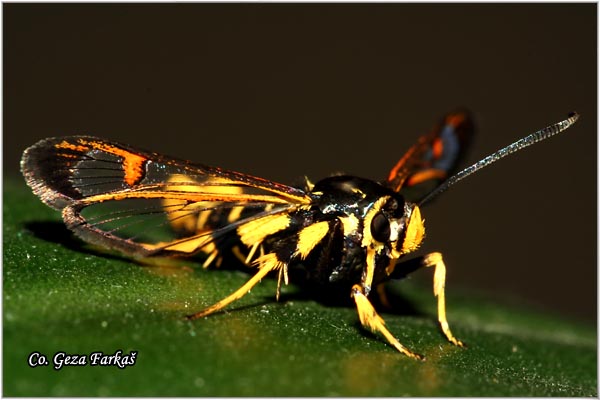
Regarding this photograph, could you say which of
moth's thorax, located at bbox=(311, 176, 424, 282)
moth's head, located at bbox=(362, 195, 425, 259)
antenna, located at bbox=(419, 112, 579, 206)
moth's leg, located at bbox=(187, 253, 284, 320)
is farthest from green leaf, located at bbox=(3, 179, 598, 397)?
antenna, located at bbox=(419, 112, 579, 206)

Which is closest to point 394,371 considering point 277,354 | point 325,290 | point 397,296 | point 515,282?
point 277,354

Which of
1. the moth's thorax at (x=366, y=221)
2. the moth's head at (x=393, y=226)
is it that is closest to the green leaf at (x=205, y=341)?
the moth's thorax at (x=366, y=221)

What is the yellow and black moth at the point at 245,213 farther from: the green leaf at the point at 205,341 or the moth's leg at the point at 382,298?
the moth's leg at the point at 382,298

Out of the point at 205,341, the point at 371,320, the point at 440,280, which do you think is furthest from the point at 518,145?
the point at 205,341

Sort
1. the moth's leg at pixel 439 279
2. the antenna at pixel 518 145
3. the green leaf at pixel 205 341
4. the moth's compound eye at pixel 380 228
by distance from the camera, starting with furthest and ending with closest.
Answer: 1. the moth's leg at pixel 439 279
2. the moth's compound eye at pixel 380 228
3. the antenna at pixel 518 145
4. the green leaf at pixel 205 341

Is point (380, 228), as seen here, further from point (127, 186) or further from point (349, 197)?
point (127, 186)

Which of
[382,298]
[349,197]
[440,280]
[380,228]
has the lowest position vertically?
[382,298]
